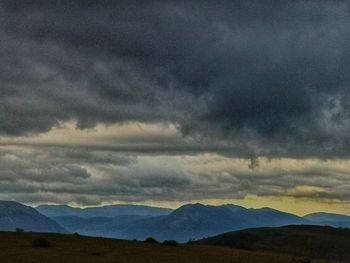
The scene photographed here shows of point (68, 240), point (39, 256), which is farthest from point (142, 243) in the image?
point (39, 256)

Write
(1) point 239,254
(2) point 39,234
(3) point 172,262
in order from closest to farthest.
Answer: (3) point 172,262
(1) point 239,254
(2) point 39,234

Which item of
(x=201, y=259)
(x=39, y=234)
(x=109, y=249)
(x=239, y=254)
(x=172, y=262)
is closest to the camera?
(x=172, y=262)

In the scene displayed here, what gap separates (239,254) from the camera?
85500mm

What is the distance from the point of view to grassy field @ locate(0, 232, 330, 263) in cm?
6788

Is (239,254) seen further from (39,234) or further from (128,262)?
(39,234)

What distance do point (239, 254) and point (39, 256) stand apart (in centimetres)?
2899

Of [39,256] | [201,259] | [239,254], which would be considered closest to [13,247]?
[39,256]

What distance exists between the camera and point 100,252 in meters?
75.6

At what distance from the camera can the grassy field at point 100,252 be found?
223 feet

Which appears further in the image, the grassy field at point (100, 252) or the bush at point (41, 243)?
the bush at point (41, 243)

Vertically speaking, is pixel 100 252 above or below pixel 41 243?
below

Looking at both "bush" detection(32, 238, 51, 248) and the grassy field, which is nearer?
the grassy field

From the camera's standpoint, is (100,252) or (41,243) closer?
(100,252)

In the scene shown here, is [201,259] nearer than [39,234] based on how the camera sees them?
Yes
